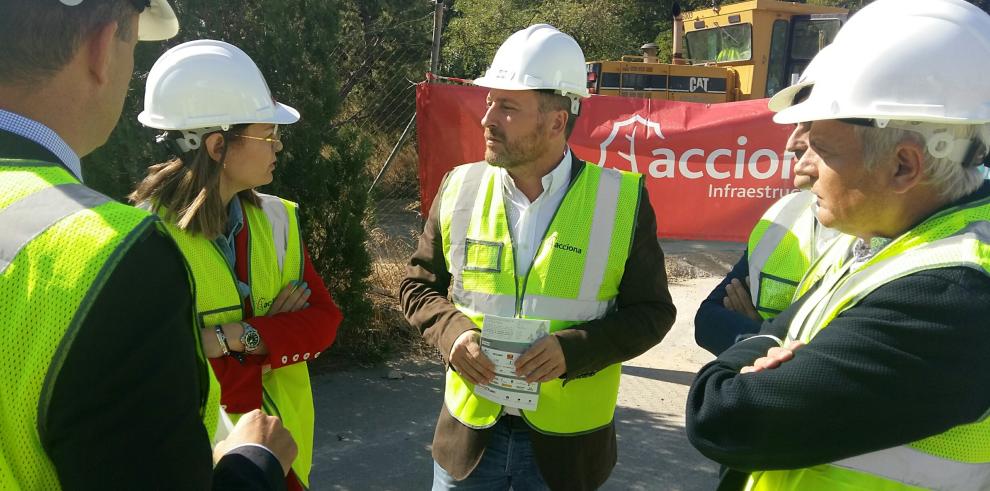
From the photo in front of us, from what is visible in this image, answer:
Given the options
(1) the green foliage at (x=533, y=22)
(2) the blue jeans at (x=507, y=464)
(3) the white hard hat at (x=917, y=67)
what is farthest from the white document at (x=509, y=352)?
(1) the green foliage at (x=533, y=22)

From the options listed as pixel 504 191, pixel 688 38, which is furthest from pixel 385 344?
pixel 688 38

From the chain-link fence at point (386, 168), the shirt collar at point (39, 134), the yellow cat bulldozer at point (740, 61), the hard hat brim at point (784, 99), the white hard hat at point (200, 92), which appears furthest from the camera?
the yellow cat bulldozer at point (740, 61)

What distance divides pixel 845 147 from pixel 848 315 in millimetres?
365

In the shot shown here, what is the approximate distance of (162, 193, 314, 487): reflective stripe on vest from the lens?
2445 millimetres

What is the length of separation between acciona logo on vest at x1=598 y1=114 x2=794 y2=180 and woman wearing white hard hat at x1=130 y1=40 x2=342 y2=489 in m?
5.04

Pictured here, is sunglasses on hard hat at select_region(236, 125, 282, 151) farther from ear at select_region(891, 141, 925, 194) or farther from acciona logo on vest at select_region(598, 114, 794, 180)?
acciona logo on vest at select_region(598, 114, 794, 180)

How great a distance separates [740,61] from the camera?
13.5 metres

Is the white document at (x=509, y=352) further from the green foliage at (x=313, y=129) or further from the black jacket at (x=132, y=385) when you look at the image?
the green foliage at (x=313, y=129)

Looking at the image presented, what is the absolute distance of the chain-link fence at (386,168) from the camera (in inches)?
264

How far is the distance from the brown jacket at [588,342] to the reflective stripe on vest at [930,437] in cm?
106

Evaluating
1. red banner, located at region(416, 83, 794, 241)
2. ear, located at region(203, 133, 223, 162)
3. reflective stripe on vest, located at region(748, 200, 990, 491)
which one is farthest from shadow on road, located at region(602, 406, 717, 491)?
reflective stripe on vest, located at region(748, 200, 990, 491)

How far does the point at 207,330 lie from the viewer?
2.41 metres

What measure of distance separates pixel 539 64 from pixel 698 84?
1077 centimetres

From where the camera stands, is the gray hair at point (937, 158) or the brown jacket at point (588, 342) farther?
the brown jacket at point (588, 342)
